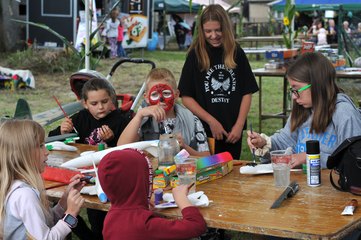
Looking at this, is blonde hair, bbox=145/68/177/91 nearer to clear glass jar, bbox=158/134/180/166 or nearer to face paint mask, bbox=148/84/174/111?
face paint mask, bbox=148/84/174/111

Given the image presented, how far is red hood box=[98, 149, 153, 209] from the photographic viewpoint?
268cm

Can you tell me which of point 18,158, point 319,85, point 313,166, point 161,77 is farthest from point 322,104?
point 18,158

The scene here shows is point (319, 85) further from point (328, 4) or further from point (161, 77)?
point (328, 4)

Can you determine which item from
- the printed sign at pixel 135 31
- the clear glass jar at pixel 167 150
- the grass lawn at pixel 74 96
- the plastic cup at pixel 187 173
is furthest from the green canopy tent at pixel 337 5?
the plastic cup at pixel 187 173

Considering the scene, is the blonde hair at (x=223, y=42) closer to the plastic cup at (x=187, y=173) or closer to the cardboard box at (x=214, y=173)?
the cardboard box at (x=214, y=173)

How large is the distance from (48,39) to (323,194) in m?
17.4

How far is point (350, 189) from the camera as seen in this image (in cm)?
312

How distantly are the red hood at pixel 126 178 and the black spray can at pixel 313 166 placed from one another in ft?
3.13

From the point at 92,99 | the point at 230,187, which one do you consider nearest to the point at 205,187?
the point at 230,187

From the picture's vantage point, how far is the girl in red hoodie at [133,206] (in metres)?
2.68

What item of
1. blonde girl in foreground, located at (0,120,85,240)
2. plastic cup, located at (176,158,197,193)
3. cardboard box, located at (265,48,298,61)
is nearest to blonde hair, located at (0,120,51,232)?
blonde girl in foreground, located at (0,120,85,240)

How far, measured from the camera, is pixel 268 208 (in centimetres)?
295

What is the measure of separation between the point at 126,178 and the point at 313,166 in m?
1.07

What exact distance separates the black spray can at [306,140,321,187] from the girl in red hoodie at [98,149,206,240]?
2.56 ft
